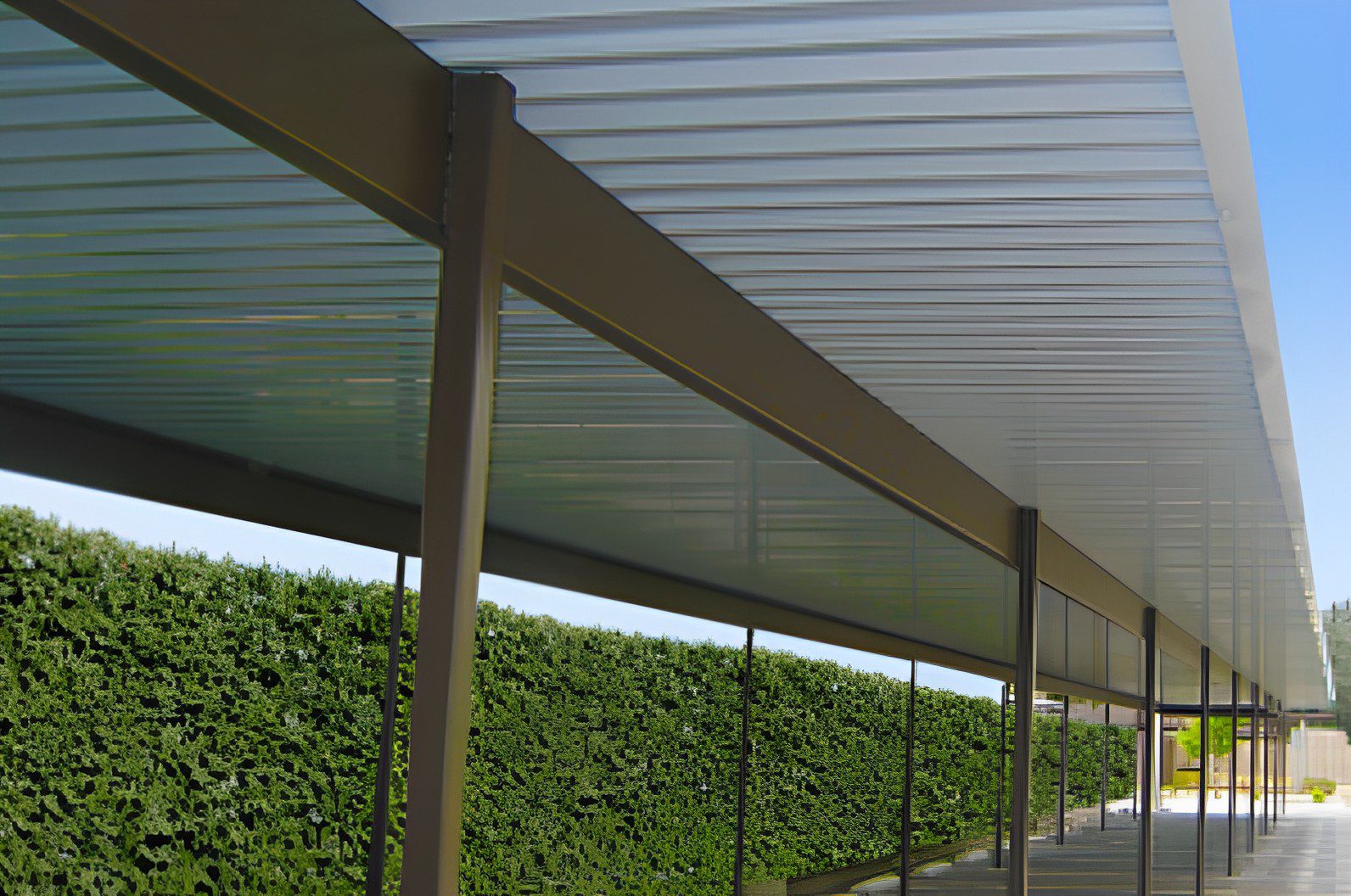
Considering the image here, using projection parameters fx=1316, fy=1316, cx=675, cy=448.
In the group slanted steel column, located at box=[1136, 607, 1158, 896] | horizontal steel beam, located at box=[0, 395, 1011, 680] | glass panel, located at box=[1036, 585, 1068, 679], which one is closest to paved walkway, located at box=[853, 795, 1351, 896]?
slanted steel column, located at box=[1136, 607, 1158, 896]

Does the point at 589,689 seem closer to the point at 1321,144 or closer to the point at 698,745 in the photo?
the point at 698,745

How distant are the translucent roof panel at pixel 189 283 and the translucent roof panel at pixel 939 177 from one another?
91 centimetres

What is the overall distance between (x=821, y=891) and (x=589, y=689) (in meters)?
4.57

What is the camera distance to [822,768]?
42.8 feet

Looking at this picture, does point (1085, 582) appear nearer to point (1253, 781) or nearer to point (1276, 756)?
point (1253, 781)

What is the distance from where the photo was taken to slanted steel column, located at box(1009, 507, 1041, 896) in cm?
840

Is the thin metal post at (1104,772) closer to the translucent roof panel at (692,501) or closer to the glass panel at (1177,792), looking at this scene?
the glass panel at (1177,792)

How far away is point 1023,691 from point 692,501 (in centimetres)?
256

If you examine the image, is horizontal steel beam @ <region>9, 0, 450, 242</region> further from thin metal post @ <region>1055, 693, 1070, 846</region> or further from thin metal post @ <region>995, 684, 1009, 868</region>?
thin metal post @ <region>1055, 693, 1070, 846</region>

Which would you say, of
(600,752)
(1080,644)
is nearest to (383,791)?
(600,752)

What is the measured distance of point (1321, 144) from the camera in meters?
4.32

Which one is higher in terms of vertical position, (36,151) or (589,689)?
(36,151)


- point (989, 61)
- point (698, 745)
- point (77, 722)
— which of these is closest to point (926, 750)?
point (698, 745)

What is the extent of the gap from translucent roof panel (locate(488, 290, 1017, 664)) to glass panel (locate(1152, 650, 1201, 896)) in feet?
25.0
